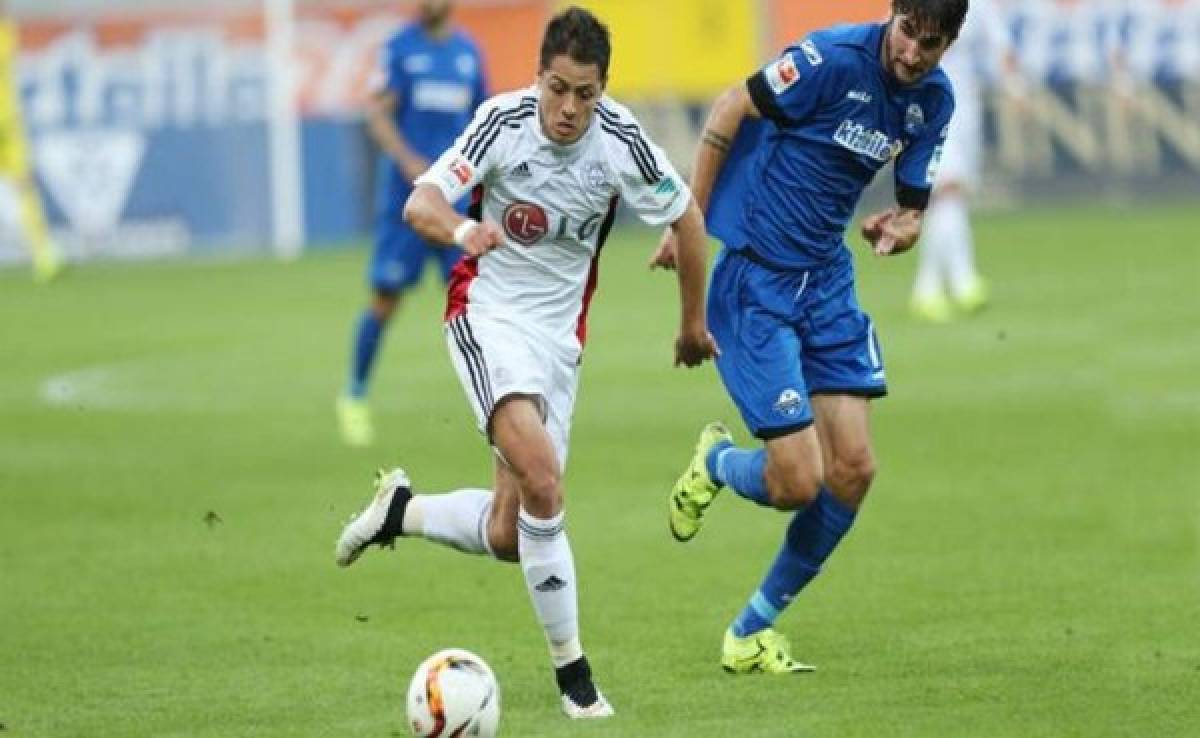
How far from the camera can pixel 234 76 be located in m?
29.3

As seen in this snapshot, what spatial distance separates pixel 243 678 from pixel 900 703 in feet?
7.10

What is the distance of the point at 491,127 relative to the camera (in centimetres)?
825

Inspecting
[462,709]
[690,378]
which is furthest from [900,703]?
[690,378]

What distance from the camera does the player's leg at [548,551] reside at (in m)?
8.14

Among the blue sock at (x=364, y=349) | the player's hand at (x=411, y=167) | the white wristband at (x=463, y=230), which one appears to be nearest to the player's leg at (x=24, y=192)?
the blue sock at (x=364, y=349)

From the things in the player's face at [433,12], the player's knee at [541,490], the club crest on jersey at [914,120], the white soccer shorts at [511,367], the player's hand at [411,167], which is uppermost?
the club crest on jersey at [914,120]

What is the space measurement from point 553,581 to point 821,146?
6.42ft

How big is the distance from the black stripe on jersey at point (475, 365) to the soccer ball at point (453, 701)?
39.2 inches

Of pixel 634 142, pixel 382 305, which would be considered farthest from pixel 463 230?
pixel 382 305

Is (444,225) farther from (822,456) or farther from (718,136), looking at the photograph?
(822,456)

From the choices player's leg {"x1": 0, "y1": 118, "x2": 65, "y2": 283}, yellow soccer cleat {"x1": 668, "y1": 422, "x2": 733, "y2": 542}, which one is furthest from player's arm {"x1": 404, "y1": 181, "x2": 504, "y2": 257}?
player's leg {"x1": 0, "y1": 118, "x2": 65, "y2": 283}

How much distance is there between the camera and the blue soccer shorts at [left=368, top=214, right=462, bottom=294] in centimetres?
1503

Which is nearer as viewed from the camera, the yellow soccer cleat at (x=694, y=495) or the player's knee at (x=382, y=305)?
the yellow soccer cleat at (x=694, y=495)

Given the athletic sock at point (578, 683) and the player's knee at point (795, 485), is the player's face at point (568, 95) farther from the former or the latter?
the athletic sock at point (578, 683)
